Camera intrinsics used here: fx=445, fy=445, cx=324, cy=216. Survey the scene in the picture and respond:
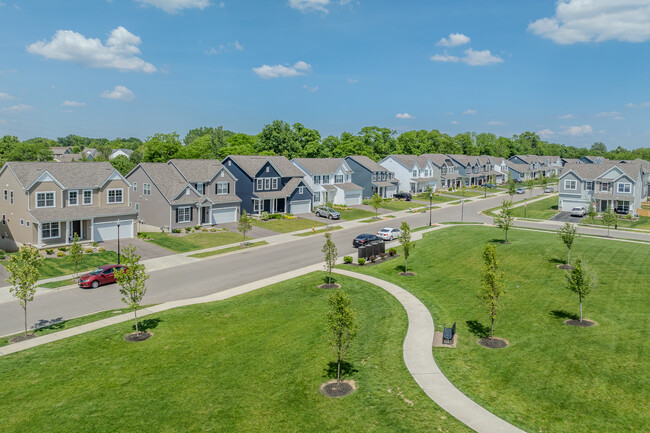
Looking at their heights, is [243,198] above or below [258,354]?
above

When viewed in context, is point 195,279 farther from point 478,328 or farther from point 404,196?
point 404,196

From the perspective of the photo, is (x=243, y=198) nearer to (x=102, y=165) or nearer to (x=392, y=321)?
(x=102, y=165)

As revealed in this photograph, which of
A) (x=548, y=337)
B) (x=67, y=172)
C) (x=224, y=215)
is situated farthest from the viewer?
(x=224, y=215)

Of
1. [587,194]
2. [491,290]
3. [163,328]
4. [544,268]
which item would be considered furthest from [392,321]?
[587,194]

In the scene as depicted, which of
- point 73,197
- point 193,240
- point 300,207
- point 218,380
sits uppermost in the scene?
point 73,197

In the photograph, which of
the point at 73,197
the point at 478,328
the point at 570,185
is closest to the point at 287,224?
the point at 73,197

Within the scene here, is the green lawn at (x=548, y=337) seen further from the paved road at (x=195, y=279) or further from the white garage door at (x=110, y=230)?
the white garage door at (x=110, y=230)

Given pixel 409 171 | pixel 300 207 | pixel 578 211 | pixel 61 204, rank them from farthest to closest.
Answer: pixel 409 171 → pixel 300 207 → pixel 578 211 → pixel 61 204
